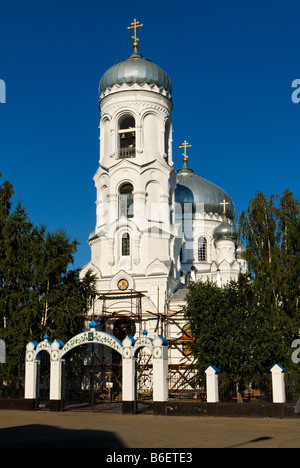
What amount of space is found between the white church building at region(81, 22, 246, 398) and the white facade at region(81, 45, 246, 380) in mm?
47

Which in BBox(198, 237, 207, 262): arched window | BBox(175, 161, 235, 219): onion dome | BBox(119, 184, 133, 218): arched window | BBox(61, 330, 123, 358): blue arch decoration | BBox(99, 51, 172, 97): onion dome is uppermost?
BBox(99, 51, 172, 97): onion dome

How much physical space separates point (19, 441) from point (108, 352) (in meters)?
15.5

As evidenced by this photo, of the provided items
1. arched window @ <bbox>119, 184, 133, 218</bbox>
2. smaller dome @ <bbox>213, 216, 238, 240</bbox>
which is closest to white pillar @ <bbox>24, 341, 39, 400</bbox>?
arched window @ <bbox>119, 184, 133, 218</bbox>

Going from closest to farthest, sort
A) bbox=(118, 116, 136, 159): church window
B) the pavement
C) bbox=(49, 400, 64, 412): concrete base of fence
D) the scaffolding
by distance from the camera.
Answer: the pavement
bbox=(49, 400, 64, 412): concrete base of fence
the scaffolding
bbox=(118, 116, 136, 159): church window

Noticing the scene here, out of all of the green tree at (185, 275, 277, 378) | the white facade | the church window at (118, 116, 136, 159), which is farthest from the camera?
the church window at (118, 116, 136, 159)

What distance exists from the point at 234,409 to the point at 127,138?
18.3m

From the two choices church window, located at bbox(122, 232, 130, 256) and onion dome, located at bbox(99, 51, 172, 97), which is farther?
onion dome, located at bbox(99, 51, 172, 97)

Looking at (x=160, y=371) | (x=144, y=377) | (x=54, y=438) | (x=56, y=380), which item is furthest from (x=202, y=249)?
(x=54, y=438)

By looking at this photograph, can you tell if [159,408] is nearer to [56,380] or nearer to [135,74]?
[56,380]

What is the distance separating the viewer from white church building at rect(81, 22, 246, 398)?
26266 millimetres

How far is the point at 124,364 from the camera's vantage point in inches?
659

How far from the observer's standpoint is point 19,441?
34.7ft

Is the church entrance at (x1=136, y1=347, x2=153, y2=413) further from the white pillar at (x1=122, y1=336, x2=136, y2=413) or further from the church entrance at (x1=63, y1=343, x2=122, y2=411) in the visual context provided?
the white pillar at (x1=122, y1=336, x2=136, y2=413)
